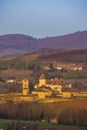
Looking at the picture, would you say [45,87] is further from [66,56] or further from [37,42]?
[37,42]

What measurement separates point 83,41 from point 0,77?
66.6 metres

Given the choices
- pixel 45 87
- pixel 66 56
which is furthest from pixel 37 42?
pixel 45 87

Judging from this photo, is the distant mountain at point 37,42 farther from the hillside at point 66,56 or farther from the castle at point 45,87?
the castle at point 45,87

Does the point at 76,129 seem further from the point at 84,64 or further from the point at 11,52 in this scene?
the point at 11,52

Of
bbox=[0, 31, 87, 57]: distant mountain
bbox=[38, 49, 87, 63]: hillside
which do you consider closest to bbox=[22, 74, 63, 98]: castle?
bbox=[38, 49, 87, 63]: hillside

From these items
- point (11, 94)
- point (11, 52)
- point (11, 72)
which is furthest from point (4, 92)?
point (11, 52)

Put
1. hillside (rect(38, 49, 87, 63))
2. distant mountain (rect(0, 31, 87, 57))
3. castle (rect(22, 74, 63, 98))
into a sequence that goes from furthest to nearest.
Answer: distant mountain (rect(0, 31, 87, 57)) → hillside (rect(38, 49, 87, 63)) → castle (rect(22, 74, 63, 98))

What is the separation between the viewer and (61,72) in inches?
2904

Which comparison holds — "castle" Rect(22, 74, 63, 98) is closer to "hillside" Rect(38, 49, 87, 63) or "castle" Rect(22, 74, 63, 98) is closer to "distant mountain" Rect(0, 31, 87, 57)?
"hillside" Rect(38, 49, 87, 63)

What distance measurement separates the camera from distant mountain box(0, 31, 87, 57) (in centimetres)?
13238

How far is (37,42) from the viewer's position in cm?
14162

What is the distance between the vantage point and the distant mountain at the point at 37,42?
132375 millimetres

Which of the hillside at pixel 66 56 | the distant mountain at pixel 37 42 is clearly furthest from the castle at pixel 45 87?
the distant mountain at pixel 37 42

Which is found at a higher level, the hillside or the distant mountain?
the distant mountain
